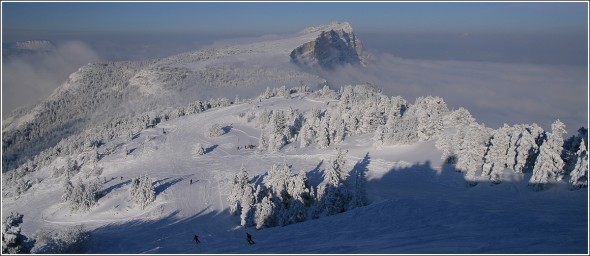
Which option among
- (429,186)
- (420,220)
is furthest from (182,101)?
(420,220)

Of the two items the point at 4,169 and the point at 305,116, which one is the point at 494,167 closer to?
the point at 305,116

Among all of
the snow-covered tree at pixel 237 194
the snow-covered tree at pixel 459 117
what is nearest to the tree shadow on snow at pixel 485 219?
the snow-covered tree at pixel 237 194

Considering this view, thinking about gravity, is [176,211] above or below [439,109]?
below

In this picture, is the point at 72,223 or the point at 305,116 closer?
the point at 72,223

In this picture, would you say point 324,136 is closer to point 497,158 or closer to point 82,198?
point 497,158

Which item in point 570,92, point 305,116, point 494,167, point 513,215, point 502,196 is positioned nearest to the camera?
point 513,215

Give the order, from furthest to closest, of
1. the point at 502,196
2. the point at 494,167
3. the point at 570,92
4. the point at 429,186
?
the point at 570,92 < the point at 429,186 < the point at 494,167 < the point at 502,196
